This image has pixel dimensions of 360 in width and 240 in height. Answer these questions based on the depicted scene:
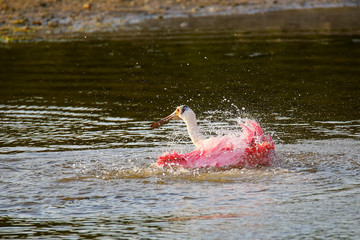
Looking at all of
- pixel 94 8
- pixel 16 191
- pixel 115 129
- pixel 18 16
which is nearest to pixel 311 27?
pixel 94 8

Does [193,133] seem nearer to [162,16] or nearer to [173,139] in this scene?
[173,139]

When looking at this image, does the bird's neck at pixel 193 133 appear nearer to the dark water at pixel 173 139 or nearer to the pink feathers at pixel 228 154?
the pink feathers at pixel 228 154

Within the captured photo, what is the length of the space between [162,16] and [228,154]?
1927cm

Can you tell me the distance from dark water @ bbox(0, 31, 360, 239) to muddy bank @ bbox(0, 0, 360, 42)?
4028 mm

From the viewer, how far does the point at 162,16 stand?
2800cm

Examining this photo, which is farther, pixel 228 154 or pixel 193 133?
pixel 193 133

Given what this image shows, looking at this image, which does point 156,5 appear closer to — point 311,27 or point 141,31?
point 141,31

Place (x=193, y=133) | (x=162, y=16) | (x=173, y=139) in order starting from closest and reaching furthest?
(x=193, y=133) < (x=173, y=139) < (x=162, y=16)

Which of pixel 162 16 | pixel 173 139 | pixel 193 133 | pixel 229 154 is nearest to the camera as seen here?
pixel 229 154

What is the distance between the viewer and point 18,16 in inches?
1064

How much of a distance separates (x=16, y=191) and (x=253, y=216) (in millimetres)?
2940

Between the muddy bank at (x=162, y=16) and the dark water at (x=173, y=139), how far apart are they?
4.03 metres

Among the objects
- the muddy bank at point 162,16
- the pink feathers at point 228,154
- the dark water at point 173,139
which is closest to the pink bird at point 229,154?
the pink feathers at point 228,154

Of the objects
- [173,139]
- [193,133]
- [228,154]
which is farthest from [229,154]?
[173,139]
